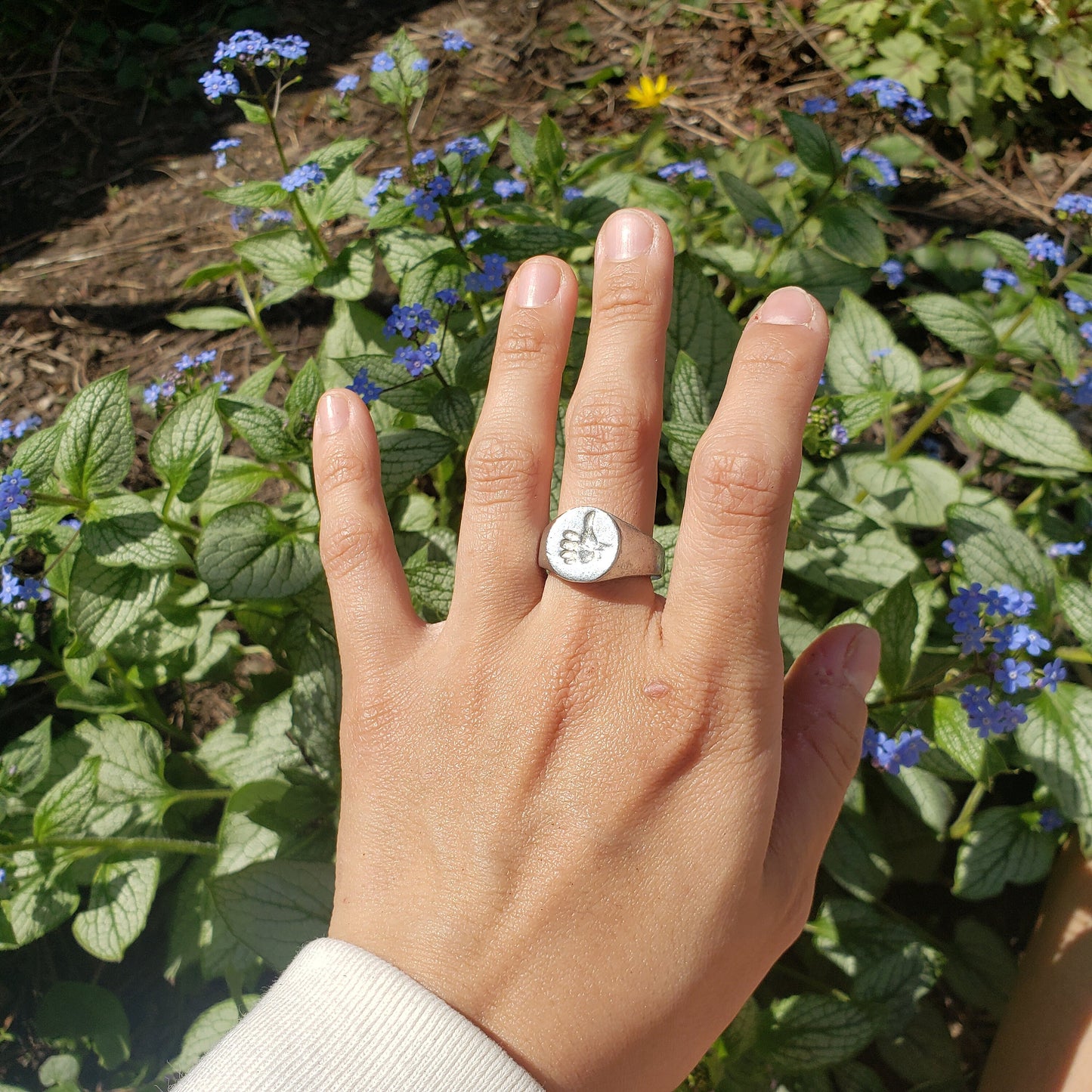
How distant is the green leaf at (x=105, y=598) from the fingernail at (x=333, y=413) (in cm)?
88

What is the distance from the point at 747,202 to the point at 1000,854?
2.44 meters

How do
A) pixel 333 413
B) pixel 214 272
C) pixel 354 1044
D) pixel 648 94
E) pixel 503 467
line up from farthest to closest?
pixel 648 94
pixel 214 272
pixel 333 413
pixel 503 467
pixel 354 1044

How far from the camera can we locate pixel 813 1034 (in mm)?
2322

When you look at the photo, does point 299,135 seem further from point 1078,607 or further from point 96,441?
point 1078,607

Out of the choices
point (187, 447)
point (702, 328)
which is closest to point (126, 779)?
point (187, 447)

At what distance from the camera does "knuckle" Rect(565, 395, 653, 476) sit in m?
1.75

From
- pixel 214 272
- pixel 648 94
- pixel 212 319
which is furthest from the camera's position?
pixel 648 94

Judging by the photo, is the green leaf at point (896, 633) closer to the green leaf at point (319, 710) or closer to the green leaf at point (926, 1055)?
the green leaf at point (926, 1055)

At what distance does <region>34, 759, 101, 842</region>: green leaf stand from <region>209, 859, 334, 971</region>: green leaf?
439 mm

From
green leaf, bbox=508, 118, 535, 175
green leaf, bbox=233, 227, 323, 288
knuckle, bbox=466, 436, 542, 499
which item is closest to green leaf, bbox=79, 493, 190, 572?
knuckle, bbox=466, 436, 542, 499

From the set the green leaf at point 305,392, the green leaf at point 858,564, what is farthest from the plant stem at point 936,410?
the green leaf at point 305,392

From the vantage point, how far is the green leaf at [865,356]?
305 centimetres

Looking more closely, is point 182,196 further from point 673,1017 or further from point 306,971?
point 673,1017

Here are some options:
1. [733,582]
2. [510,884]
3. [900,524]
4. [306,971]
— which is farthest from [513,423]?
[900,524]
